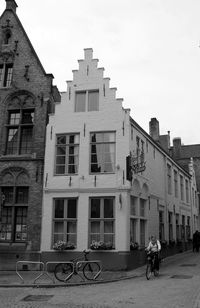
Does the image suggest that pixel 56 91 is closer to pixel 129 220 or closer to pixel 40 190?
pixel 40 190

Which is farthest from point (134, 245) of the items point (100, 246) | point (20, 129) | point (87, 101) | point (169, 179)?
point (169, 179)

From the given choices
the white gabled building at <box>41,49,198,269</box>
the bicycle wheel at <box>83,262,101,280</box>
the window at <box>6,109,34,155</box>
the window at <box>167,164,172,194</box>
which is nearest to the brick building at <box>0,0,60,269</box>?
the window at <box>6,109,34,155</box>

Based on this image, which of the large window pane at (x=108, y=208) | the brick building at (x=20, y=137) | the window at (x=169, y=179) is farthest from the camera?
the window at (x=169, y=179)

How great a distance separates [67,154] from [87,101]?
2867mm

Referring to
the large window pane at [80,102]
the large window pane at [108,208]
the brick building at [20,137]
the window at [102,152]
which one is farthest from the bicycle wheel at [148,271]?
the large window pane at [80,102]

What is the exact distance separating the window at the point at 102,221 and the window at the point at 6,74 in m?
8.38

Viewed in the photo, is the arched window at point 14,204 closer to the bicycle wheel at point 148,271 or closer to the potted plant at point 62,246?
the potted plant at point 62,246

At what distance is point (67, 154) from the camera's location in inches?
750

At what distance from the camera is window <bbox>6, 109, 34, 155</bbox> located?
65.9ft

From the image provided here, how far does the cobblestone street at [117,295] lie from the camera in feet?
32.8

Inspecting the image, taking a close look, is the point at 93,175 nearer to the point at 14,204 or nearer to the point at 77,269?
the point at 14,204

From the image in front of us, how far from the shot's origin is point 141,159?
20281 mm

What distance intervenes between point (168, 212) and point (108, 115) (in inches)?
423

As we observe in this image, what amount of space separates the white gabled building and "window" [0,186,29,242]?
4.18 ft
